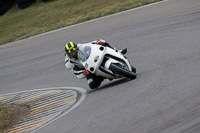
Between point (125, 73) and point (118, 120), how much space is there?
7.74 ft

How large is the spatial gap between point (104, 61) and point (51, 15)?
524 inches

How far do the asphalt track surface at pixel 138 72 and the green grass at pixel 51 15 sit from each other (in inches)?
43.2

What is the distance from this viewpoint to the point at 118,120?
22.7 ft

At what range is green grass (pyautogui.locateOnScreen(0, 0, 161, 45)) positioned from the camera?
62.1 ft

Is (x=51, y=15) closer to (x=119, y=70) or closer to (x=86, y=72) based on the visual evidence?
Answer: (x=86, y=72)

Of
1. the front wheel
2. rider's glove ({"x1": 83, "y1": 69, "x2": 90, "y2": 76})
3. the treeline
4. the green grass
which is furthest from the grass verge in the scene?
the treeline

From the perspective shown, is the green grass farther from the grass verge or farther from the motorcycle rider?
the grass verge

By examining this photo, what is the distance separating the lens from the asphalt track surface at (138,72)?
6.73 m

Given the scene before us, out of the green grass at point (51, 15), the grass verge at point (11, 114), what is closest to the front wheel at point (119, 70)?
the grass verge at point (11, 114)

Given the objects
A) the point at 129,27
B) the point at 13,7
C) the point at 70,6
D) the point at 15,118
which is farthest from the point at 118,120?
the point at 13,7

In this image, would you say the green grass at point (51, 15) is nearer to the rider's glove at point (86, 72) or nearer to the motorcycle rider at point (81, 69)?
the motorcycle rider at point (81, 69)

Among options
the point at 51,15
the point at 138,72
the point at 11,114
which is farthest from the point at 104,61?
the point at 51,15

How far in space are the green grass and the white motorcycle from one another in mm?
9052

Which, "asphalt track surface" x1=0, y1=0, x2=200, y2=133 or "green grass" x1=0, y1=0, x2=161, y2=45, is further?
"green grass" x1=0, y1=0, x2=161, y2=45
